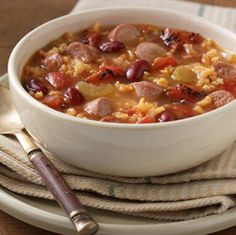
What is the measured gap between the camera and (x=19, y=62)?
2.37 m

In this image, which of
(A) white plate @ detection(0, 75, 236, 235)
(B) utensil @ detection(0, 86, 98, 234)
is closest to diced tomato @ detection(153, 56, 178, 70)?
(B) utensil @ detection(0, 86, 98, 234)

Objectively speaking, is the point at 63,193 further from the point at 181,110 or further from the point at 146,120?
the point at 181,110

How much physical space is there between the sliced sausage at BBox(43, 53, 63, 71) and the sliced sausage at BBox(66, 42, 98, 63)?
0.07 metres

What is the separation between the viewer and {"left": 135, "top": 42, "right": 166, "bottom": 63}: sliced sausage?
2441mm

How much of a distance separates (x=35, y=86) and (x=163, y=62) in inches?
20.0

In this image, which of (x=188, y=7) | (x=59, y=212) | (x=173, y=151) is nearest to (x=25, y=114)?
(x=59, y=212)

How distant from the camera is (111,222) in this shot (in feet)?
6.32

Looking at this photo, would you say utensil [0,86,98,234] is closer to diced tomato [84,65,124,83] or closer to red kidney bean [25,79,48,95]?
red kidney bean [25,79,48,95]

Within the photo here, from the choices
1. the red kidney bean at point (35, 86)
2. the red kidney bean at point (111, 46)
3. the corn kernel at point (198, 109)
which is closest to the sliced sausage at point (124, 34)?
the red kidney bean at point (111, 46)

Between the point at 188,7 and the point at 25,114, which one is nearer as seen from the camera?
the point at 25,114

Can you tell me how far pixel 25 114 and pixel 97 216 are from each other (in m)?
0.44

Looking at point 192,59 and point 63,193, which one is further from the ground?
point 192,59

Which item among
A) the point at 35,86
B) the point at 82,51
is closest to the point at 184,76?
the point at 82,51

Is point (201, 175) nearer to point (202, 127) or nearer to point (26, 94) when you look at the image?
point (202, 127)
